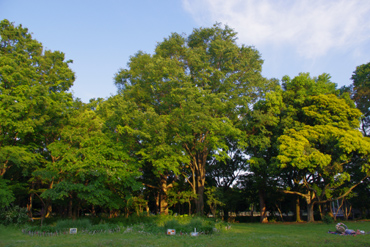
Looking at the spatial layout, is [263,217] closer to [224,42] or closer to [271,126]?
[271,126]

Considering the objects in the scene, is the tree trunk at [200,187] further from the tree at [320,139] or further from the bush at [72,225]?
the bush at [72,225]

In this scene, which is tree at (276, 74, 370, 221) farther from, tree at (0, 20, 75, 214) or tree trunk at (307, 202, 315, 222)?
A: tree at (0, 20, 75, 214)

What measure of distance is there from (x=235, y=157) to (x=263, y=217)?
710 centimetres

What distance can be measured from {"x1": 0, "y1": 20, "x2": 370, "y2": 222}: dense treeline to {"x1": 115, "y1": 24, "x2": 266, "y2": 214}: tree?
10 centimetres

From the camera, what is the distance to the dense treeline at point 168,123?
56.9 feet

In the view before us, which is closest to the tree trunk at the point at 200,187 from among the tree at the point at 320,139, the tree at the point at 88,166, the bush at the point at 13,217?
the tree at the point at 88,166

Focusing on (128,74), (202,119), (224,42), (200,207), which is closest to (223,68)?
(224,42)

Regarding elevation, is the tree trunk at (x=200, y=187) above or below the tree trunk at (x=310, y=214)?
above

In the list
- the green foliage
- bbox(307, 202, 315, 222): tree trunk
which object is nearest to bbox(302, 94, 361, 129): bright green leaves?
bbox(307, 202, 315, 222): tree trunk

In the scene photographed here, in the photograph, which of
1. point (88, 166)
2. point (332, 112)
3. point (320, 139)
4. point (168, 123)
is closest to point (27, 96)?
point (88, 166)

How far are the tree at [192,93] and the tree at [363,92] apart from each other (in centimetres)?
1013

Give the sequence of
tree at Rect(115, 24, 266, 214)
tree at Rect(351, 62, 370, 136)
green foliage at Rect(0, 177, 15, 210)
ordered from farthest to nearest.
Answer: tree at Rect(351, 62, 370, 136)
tree at Rect(115, 24, 266, 214)
green foliage at Rect(0, 177, 15, 210)

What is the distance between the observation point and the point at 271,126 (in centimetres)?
2497

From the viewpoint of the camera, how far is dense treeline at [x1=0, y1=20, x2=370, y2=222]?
17.3 meters
